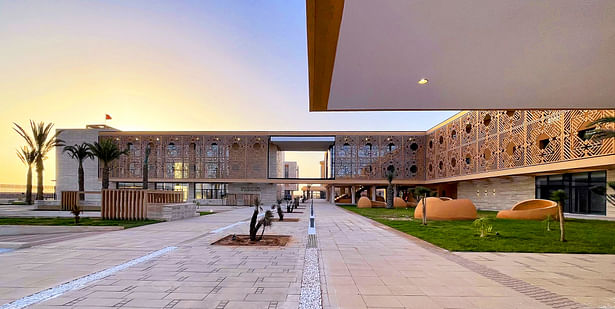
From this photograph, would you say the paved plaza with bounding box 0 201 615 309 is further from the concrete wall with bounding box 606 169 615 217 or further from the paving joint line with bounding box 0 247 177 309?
the concrete wall with bounding box 606 169 615 217

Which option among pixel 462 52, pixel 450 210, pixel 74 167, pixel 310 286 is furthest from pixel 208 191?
pixel 462 52

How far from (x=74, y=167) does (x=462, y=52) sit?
55936mm

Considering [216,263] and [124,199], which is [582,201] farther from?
[124,199]

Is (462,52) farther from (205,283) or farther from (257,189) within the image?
(257,189)

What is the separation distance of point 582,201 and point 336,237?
79.4ft

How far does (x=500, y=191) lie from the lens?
32750 millimetres

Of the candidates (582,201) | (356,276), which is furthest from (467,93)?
(582,201)

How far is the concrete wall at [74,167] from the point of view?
47.0m

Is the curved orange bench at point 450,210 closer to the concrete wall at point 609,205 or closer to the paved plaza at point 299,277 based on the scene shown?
the concrete wall at point 609,205

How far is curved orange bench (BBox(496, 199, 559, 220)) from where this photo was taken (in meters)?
19.4

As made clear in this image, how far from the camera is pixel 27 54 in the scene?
15438 mm

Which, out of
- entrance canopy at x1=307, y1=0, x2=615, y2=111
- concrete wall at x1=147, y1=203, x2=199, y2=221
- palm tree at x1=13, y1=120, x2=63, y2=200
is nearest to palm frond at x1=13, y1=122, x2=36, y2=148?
palm tree at x1=13, y1=120, x2=63, y2=200

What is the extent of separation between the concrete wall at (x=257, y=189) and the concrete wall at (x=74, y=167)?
65.4 ft

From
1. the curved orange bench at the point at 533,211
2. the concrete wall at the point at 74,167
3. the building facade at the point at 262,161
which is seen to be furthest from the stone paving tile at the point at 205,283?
the concrete wall at the point at 74,167
